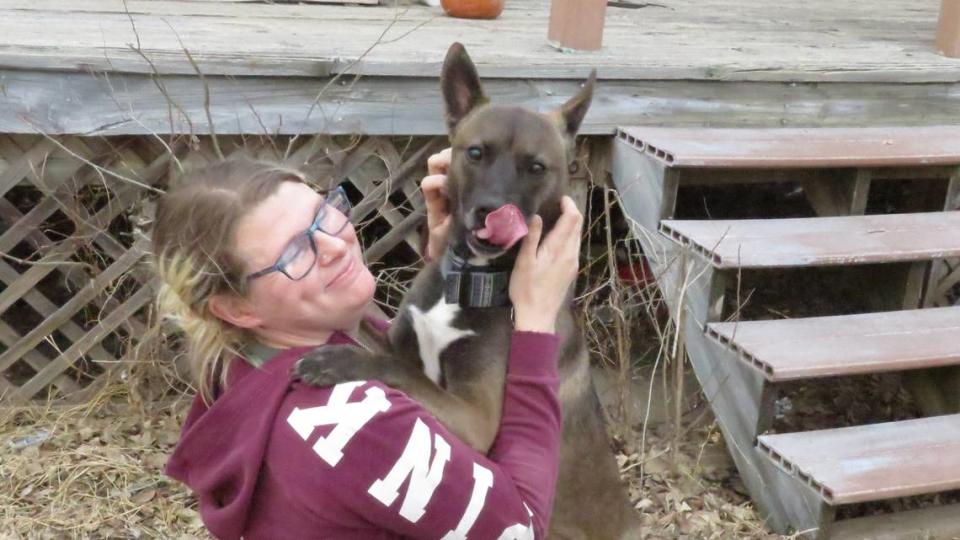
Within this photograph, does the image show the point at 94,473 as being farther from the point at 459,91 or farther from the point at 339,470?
the point at 339,470

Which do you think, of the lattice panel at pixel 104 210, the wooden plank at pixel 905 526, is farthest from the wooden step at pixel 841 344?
the lattice panel at pixel 104 210

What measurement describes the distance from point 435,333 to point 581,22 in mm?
1998

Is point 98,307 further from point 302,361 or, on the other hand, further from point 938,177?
point 938,177

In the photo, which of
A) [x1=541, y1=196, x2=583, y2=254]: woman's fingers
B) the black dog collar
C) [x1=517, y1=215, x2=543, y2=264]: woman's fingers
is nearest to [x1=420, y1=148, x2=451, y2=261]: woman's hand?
the black dog collar

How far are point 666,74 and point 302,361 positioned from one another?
2513mm

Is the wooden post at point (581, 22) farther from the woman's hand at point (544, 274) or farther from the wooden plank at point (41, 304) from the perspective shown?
the wooden plank at point (41, 304)

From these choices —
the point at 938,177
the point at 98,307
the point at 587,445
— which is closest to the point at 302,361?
the point at 587,445

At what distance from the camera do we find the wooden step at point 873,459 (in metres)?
2.97

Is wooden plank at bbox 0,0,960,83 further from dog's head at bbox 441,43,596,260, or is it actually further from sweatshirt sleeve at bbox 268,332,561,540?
sweatshirt sleeve at bbox 268,332,561,540

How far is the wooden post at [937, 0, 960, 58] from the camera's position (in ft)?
14.8

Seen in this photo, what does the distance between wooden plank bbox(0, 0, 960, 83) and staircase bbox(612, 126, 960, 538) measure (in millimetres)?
315

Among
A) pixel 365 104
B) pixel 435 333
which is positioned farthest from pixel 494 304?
pixel 365 104

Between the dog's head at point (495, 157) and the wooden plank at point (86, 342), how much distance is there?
1.50m

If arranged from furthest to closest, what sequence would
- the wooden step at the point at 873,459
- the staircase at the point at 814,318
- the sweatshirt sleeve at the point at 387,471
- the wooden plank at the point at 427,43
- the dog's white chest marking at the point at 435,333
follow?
the wooden plank at the point at 427,43 → the staircase at the point at 814,318 → the wooden step at the point at 873,459 → the dog's white chest marking at the point at 435,333 → the sweatshirt sleeve at the point at 387,471
